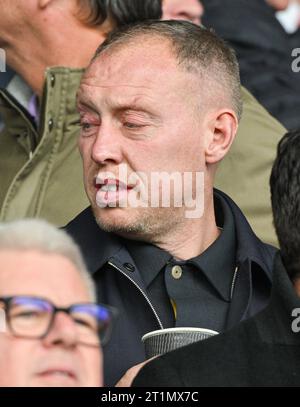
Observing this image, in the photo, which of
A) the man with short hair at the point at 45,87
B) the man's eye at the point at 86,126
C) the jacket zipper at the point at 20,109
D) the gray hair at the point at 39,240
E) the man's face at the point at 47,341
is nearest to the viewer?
the man's face at the point at 47,341

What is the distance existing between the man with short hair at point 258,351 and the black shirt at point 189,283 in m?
0.44

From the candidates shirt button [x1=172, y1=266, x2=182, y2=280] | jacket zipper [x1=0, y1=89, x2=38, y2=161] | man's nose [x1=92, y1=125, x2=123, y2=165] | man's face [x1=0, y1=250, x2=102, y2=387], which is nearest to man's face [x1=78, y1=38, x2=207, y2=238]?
man's nose [x1=92, y1=125, x2=123, y2=165]

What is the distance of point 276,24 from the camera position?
17.7ft

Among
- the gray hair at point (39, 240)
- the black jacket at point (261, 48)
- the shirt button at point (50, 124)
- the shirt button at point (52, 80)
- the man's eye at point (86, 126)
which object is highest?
the black jacket at point (261, 48)

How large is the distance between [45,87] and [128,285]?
0.99 meters

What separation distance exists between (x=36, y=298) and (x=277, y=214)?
0.75 metres

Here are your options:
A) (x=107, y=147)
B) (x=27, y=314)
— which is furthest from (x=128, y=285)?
(x=27, y=314)

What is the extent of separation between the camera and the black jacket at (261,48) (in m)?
5.06

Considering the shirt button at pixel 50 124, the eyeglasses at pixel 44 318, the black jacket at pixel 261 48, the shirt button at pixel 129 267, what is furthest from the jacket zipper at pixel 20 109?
the eyeglasses at pixel 44 318

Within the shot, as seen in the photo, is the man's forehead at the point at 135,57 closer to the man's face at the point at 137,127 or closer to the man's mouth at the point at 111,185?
the man's face at the point at 137,127

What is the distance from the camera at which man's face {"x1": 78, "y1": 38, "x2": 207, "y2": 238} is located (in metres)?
3.28

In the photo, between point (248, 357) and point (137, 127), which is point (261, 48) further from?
point (248, 357)

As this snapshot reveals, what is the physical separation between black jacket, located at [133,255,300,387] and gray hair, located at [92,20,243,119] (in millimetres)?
853
